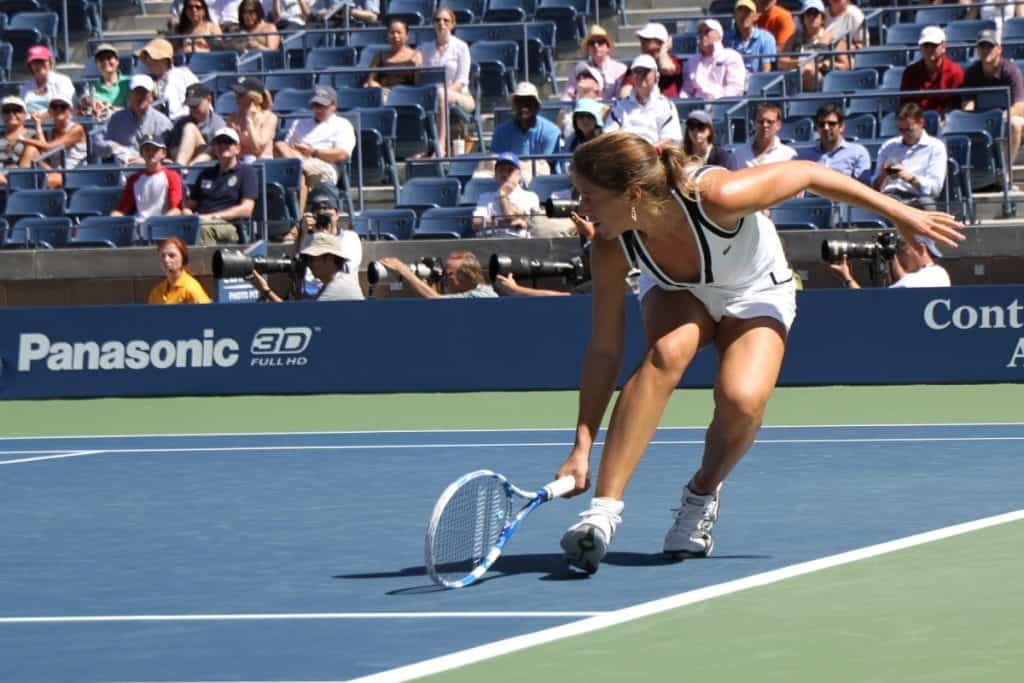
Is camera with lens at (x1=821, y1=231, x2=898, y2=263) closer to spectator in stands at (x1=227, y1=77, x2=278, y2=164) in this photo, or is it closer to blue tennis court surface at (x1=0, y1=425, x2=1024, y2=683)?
blue tennis court surface at (x1=0, y1=425, x2=1024, y2=683)

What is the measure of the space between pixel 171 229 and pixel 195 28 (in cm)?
444

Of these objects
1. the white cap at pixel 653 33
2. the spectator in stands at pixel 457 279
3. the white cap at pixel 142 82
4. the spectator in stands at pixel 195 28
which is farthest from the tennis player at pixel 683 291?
the spectator in stands at pixel 195 28

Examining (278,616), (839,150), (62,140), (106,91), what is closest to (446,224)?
(839,150)

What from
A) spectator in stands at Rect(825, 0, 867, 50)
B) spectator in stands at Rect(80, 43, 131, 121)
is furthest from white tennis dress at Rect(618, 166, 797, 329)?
spectator in stands at Rect(80, 43, 131, 121)

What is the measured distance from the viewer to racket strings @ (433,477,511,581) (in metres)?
6.03

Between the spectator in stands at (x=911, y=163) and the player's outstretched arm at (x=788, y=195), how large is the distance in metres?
8.58

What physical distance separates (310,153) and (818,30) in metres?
4.70

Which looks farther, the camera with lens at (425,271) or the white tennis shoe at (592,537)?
the camera with lens at (425,271)

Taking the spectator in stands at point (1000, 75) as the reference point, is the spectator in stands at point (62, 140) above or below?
below

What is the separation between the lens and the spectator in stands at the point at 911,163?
14688 mm

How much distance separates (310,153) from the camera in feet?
56.5

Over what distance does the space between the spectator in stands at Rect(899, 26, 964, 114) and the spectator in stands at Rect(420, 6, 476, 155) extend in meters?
4.07

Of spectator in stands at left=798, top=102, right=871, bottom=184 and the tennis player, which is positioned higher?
the tennis player

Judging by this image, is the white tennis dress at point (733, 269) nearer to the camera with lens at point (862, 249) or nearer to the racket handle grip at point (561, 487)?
the racket handle grip at point (561, 487)
